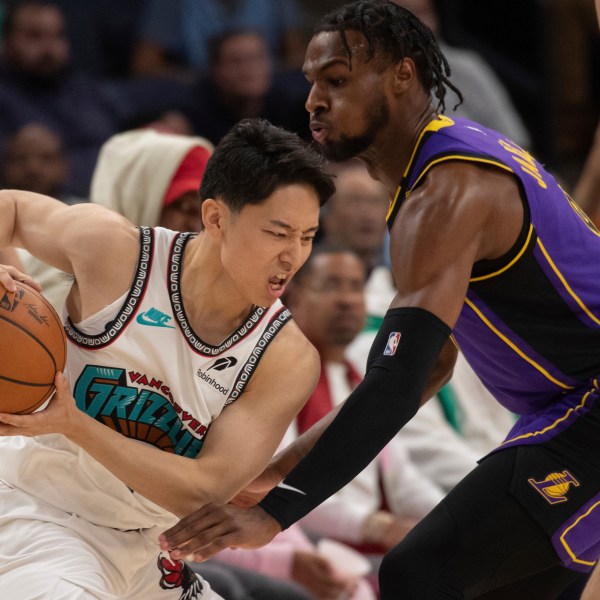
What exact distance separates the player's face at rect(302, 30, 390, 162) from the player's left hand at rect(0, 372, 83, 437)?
3.19ft

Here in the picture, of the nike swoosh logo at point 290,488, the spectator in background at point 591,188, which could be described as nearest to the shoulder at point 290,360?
the nike swoosh logo at point 290,488

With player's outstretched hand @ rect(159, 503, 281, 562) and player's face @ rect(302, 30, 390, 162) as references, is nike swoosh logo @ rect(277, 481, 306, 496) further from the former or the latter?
player's face @ rect(302, 30, 390, 162)

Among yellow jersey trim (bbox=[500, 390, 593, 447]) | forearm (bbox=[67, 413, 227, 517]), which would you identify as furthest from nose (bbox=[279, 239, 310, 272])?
yellow jersey trim (bbox=[500, 390, 593, 447])

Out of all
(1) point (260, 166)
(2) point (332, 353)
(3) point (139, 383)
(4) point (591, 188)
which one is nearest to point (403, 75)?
(1) point (260, 166)

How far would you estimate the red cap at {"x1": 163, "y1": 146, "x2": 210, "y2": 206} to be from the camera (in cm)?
489

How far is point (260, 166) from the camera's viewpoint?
3318 millimetres

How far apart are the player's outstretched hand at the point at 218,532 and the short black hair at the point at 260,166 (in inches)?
33.4

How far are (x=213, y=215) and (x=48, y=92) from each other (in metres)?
4.14

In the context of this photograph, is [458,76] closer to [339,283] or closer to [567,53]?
[567,53]

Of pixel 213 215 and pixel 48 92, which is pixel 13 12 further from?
pixel 213 215

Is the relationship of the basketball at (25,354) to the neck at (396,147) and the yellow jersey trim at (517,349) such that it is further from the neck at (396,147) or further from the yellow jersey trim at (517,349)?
the yellow jersey trim at (517,349)

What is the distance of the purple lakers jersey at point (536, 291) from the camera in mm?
3227

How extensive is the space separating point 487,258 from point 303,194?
0.52 m

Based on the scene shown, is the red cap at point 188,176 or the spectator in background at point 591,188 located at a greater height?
the spectator in background at point 591,188
